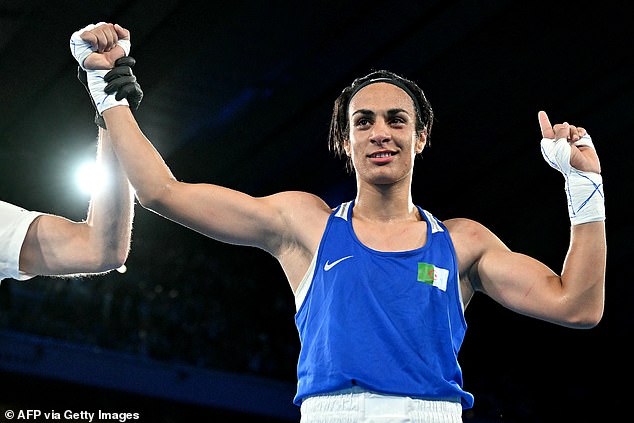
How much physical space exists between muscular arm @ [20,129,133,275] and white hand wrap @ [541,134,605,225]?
1.59 metres

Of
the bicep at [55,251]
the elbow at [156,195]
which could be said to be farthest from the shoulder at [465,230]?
the bicep at [55,251]

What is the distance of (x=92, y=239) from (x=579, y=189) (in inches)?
70.6

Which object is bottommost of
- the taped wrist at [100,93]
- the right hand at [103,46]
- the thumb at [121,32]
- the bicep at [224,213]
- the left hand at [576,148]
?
the bicep at [224,213]

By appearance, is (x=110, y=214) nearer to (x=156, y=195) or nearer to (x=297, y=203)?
(x=156, y=195)

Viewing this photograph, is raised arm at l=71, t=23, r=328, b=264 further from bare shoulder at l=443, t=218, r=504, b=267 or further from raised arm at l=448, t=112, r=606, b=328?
raised arm at l=448, t=112, r=606, b=328

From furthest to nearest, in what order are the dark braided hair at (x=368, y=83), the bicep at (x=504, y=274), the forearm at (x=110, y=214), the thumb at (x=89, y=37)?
the dark braided hair at (x=368, y=83), the forearm at (x=110, y=214), the thumb at (x=89, y=37), the bicep at (x=504, y=274)

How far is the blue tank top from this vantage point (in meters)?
2.78

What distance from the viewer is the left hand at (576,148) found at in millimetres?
3084

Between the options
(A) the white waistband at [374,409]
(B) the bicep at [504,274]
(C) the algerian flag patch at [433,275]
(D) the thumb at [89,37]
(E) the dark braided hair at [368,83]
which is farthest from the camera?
(E) the dark braided hair at [368,83]

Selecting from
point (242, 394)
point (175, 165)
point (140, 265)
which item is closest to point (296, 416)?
point (242, 394)

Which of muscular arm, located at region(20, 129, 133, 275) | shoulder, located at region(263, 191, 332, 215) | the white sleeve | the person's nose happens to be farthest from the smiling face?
the white sleeve

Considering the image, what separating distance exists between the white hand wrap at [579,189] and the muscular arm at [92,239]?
5.22 ft

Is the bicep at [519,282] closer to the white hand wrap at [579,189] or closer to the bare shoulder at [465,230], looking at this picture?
the bare shoulder at [465,230]

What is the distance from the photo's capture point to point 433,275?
294cm
